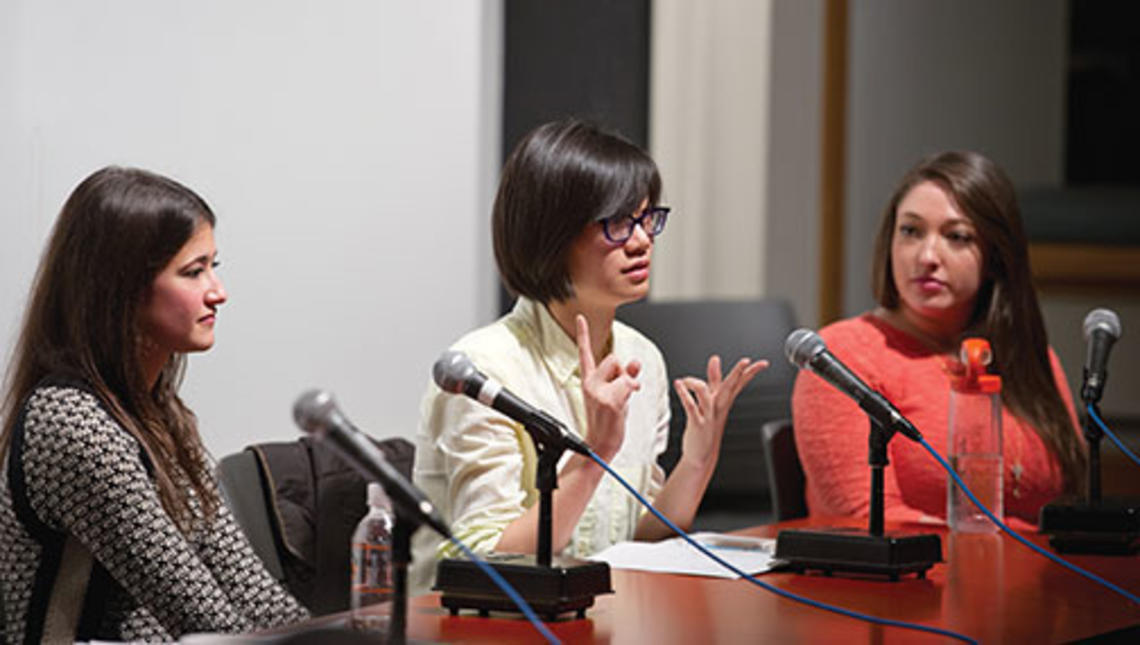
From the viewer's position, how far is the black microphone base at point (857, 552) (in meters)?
2.33

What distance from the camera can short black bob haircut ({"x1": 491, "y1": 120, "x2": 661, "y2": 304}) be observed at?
2.62 meters

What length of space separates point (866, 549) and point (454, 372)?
767 millimetres

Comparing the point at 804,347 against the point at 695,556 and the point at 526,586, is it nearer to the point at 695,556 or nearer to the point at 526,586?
the point at 695,556

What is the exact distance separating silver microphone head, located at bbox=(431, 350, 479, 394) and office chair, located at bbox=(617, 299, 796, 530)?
2063 mm

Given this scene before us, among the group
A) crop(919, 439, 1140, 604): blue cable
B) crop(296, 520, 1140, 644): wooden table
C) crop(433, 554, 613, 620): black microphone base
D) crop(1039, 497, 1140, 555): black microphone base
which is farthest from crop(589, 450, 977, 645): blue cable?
crop(1039, 497, 1140, 555): black microphone base

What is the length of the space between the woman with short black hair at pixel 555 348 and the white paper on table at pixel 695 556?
0.30ft

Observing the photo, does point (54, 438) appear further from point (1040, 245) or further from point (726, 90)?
point (1040, 245)

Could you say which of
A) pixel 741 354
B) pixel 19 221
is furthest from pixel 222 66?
pixel 741 354

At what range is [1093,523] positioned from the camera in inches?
105

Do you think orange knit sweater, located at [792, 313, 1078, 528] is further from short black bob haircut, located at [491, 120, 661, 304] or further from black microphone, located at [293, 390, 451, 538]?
black microphone, located at [293, 390, 451, 538]

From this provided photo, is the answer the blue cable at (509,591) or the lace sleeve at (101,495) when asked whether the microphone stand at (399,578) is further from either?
the lace sleeve at (101,495)

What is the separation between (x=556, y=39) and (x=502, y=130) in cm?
28

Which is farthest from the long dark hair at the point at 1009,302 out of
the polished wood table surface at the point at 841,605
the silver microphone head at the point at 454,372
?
the silver microphone head at the point at 454,372

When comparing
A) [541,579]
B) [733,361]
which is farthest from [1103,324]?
[733,361]
